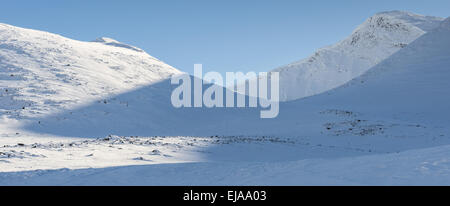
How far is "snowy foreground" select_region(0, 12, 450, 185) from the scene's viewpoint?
9.30 m

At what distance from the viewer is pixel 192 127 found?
29.8m

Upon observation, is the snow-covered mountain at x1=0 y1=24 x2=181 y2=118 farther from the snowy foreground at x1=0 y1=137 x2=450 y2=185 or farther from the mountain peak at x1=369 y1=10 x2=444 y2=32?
the mountain peak at x1=369 y1=10 x2=444 y2=32

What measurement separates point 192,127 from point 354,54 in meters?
141

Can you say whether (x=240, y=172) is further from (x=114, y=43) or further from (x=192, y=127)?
(x=114, y=43)

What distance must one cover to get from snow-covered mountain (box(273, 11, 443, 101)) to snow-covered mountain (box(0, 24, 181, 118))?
94.4 metres

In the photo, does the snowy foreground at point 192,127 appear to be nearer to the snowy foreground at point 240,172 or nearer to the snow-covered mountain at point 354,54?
the snowy foreground at point 240,172

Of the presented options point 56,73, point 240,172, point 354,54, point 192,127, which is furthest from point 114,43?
point 354,54

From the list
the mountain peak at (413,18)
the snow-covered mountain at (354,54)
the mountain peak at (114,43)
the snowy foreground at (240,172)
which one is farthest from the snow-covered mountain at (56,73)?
the mountain peak at (413,18)

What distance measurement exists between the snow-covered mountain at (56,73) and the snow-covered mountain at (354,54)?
9445 cm

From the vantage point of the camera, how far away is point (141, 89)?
38.3 m

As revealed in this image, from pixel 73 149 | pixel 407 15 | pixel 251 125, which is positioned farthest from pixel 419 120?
pixel 407 15

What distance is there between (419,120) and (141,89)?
94.3 ft

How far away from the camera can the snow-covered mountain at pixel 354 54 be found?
446ft
